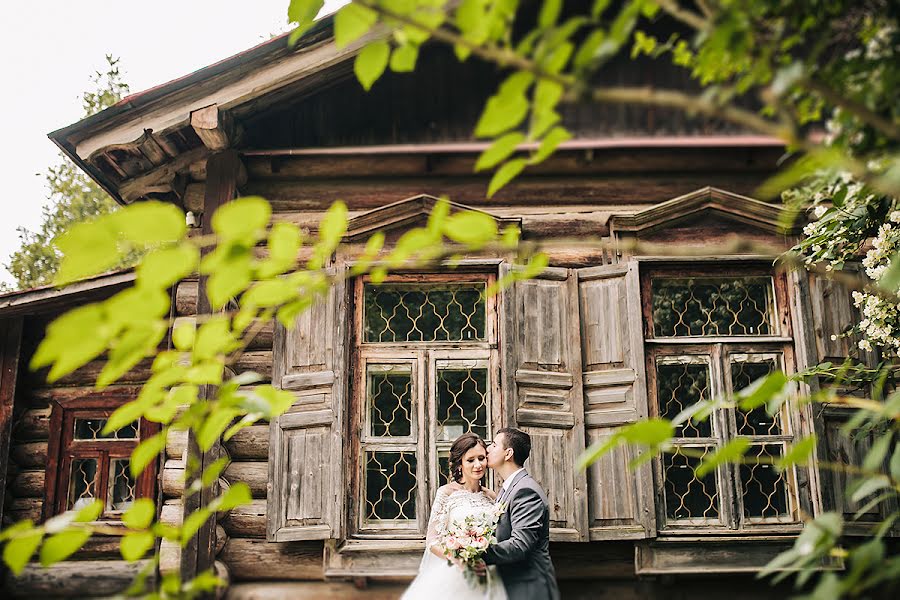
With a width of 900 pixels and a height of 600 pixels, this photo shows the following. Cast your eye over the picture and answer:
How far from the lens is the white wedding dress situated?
4793 millimetres

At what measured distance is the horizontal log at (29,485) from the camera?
6734 mm

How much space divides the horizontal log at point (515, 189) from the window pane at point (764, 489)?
1.98 meters

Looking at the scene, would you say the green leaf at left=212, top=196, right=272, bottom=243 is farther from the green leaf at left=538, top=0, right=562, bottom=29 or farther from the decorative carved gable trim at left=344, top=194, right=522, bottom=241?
the decorative carved gable trim at left=344, top=194, right=522, bottom=241

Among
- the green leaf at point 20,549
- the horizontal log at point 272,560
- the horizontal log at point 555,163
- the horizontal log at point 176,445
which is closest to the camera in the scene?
the green leaf at point 20,549

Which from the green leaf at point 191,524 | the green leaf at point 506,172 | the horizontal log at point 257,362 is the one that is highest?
the horizontal log at point 257,362

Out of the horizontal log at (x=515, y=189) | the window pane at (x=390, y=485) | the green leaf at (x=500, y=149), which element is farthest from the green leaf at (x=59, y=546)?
the horizontal log at (x=515, y=189)

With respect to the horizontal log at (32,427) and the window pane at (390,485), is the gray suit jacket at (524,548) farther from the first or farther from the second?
the horizontal log at (32,427)

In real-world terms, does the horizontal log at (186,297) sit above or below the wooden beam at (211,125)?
below

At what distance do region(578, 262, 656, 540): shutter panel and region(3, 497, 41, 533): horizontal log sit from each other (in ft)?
14.4

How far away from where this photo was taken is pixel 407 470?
19.4ft

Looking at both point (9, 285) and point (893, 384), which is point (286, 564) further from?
point (9, 285)

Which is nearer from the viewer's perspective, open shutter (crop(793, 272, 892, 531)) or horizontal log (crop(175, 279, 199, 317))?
open shutter (crop(793, 272, 892, 531))

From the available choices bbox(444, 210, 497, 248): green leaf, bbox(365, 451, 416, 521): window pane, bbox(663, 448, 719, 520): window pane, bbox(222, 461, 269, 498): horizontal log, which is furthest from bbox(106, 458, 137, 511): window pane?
bbox(444, 210, 497, 248): green leaf

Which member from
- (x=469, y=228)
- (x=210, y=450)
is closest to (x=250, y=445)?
(x=210, y=450)
